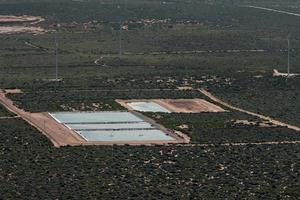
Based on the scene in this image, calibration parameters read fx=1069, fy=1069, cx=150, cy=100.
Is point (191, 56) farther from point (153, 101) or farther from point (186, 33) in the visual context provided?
point (153, 101)

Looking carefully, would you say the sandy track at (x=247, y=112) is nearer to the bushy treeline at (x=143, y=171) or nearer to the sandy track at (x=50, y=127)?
the bushy treeline at (x=143, y=171)

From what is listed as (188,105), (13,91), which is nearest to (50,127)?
(188,105)

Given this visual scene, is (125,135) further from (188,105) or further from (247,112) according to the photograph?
(188,105)

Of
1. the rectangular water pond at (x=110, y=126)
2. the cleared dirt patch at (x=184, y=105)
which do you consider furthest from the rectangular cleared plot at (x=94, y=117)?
the cleared dirt patch at (x=184, y=105)

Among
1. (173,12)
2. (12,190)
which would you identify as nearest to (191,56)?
(173,12)

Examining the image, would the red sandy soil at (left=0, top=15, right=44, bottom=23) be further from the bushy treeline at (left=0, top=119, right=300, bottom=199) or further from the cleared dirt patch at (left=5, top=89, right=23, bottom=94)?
the bushy treeline at (left=0, top=119, right=300, bottom=199)
